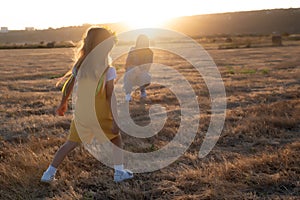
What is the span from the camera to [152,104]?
839 centimetres

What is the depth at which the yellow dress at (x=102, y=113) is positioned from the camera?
3.95 meters

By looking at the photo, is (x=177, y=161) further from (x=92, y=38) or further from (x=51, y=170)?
(x=92, y=38)

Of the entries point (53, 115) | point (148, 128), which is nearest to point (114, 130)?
point (148, 128)

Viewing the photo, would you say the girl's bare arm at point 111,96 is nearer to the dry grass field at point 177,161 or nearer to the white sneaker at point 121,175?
the white sneaker at point 121,175

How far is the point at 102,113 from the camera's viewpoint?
13.1ft

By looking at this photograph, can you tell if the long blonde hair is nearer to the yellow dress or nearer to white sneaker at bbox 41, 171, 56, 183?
the yellow dress

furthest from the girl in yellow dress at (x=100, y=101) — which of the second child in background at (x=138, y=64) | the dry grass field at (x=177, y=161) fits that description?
the second child in background at (x=138, y=64)

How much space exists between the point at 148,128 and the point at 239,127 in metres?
1.45

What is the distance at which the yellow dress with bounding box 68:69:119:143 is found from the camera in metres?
3.95

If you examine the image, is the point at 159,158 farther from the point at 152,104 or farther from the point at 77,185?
the point at 152,104

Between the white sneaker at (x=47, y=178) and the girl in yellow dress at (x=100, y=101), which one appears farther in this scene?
the white sneaker at (x=47, y=178)

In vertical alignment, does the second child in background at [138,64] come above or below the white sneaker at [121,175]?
above

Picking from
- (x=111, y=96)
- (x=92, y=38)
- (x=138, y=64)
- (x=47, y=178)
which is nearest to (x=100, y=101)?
(x=111, y=96)

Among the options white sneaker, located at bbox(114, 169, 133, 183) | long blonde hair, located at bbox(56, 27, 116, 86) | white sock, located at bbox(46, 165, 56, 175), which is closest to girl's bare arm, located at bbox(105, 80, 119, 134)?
long blonde hair, located at bbox(56, 27, 116, 86)
